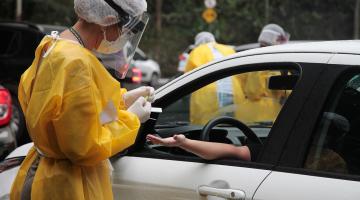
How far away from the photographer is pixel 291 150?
269 cm

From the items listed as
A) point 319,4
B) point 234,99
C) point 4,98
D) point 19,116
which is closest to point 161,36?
point 319,4

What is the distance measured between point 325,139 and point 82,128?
103 cm

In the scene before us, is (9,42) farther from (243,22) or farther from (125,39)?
(243,22)

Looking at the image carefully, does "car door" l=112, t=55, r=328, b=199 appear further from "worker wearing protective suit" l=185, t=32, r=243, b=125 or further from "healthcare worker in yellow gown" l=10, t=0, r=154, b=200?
"worker wearing protective suit" l=185, t=32, r=243, b=125

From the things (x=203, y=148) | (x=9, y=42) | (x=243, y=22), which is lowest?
(x=243, y=22)

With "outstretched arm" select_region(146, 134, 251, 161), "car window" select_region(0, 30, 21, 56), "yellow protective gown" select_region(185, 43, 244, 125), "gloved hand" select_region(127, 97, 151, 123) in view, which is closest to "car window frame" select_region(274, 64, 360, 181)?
"outstretched arm" select_region(146, 134, 251, 161)

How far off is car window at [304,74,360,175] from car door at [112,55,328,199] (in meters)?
0.12

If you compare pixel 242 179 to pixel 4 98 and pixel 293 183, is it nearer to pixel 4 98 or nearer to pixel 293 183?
pixel 293 183

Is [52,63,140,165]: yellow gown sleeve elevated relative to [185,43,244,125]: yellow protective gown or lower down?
elevated

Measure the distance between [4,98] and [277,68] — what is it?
4.24 m

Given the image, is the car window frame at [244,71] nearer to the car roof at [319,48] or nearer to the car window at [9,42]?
the car roof at [319,48]

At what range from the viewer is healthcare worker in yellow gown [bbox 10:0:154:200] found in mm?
2359

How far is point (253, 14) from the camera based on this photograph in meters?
30.2

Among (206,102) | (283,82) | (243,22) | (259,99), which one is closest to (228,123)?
(283,82)
